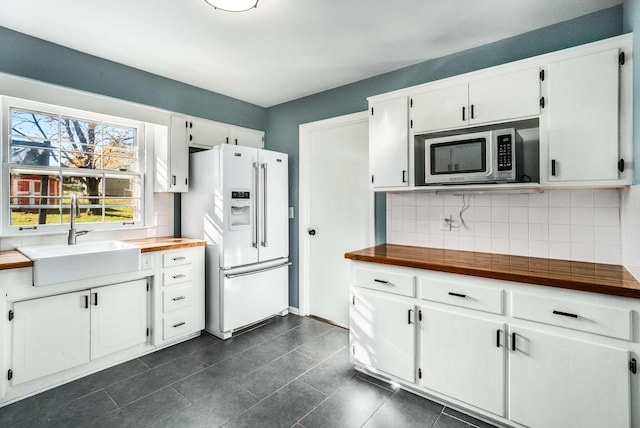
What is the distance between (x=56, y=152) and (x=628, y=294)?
3.93m

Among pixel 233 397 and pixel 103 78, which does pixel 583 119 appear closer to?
pixel 233 397

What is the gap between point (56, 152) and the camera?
265 cm

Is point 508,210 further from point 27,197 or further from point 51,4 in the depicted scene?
point 27,197

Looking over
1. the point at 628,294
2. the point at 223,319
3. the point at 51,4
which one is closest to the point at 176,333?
the point at 223,319

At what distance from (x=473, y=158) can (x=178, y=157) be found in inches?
107

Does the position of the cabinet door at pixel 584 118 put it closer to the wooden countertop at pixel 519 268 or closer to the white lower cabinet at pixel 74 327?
the wooden countertop at pixel 519 268

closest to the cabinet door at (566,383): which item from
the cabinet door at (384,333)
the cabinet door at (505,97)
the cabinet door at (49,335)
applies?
the cabinet door at (384,333)

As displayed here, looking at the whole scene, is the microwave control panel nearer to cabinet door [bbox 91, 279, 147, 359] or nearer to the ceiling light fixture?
the ceiling light fixture

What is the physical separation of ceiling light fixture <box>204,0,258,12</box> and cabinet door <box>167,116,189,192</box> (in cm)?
158

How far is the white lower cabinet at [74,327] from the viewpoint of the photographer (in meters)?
2.10

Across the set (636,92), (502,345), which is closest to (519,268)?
(502,345)

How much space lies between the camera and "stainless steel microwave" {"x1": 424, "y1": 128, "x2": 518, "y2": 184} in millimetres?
1999

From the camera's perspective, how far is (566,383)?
5.32 ft

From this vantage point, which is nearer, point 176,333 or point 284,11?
point 284,11
